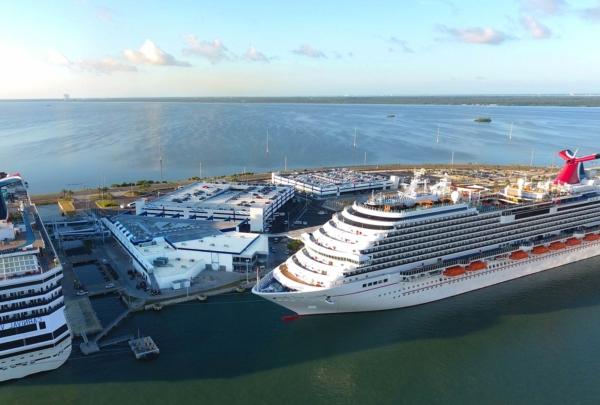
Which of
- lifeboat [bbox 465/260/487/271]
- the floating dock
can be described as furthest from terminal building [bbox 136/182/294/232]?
the floating dock

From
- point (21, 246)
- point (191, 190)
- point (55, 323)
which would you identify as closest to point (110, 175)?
point (191, 190)

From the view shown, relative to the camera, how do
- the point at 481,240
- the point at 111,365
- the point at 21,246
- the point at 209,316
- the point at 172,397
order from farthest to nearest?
the point at 481,240, the point at 209,316, the point at 21,246, the point at 111,365, the point at 172,397

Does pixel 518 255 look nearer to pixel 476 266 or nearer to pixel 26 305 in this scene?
pixel 476 266

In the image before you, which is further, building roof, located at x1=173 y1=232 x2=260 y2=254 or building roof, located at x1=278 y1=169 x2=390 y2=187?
building roof, located at x1=278 y1=169 x2=390 y2=187

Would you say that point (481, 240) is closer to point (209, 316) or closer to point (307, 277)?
point (307, 277)

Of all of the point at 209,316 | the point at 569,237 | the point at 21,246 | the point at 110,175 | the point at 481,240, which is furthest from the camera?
the point at 110,175

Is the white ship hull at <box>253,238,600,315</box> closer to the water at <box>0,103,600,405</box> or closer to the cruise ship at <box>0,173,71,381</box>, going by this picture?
the water at <box>0,103,600,405</box>
